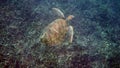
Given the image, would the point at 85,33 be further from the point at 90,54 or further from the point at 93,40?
the point at 90,54

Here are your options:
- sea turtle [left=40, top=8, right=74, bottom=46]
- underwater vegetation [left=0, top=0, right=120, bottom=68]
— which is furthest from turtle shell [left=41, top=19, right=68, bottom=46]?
underwater vegetation [left=0, top=0, right=120, bottom=68]

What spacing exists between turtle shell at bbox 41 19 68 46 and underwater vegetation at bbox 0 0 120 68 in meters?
0.19

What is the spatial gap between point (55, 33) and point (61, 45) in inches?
17.4

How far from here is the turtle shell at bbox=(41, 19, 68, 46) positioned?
5.82m

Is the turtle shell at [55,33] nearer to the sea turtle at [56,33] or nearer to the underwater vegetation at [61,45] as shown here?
the sea turtle at [56,33]

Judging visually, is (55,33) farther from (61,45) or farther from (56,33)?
(61,45)

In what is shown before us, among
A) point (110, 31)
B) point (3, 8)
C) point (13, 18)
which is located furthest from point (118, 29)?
point (3, 8)

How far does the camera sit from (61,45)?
603 centimetres

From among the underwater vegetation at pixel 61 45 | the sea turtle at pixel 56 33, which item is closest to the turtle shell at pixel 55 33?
the sea turtle at pixel 56 33

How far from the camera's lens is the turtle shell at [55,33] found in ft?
19.1

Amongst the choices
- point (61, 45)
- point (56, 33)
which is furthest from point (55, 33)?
point (61, 45)

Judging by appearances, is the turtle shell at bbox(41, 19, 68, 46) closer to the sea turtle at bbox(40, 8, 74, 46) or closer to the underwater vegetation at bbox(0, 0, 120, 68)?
the sea turtle at bbox(40, 8, 74, 46)

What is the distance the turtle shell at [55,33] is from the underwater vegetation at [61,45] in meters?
0.19

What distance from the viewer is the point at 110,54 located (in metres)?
5.88
